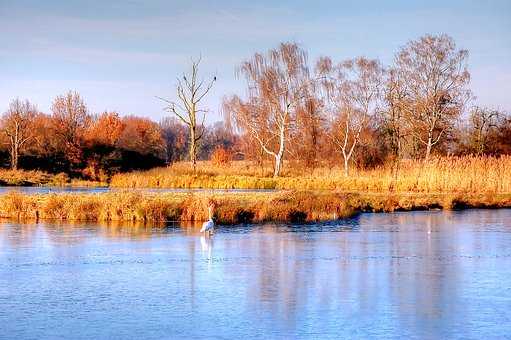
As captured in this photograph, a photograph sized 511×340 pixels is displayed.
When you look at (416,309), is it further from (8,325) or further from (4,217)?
(4,217)

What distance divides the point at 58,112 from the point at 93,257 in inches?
1644

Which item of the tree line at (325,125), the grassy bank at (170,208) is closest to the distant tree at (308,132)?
the tree line at (325,125)

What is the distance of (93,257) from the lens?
42.2ft

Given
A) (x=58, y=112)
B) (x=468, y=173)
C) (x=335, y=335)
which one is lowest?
(x=335, y=335)

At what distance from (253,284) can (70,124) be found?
42317mm

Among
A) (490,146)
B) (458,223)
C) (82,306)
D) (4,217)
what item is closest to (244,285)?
(82,306)

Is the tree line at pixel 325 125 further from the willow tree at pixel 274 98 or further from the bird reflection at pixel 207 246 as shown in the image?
the bird reflection at pixel 207 246

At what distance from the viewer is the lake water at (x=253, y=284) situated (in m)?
7.80

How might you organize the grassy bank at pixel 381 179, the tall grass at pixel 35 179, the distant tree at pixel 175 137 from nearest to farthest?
1. the grassy bank at pixel 381 179
2. the tall grass at pixel 35 179
3. the distant tree at pixel 175 137

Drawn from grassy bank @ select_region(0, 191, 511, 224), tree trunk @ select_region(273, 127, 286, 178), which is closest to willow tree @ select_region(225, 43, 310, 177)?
tree trunk @ select_region(273, 127, 286, 178)

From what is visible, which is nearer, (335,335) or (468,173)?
(335,335)

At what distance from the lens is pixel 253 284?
1025 centimetres

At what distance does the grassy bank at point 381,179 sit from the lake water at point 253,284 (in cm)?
1182

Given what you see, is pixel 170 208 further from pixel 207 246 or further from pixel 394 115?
pixel 394 115
